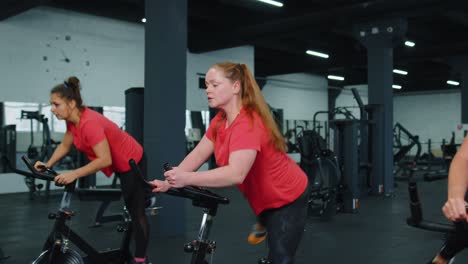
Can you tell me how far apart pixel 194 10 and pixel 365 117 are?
13.2 feet

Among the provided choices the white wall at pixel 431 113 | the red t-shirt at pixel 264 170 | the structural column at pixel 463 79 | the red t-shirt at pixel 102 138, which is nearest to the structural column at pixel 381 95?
the structural column at pixel 463 79

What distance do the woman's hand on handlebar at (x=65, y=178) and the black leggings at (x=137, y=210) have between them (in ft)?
1.79

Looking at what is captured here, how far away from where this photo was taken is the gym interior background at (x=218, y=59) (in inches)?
185

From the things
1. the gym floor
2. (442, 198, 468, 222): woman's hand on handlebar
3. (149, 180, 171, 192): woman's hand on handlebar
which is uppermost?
(149, 180, 171, 192): woman's hand on handlebar

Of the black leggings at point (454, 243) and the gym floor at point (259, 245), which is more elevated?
the black leggings at point (454, 243)

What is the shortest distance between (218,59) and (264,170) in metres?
10.9

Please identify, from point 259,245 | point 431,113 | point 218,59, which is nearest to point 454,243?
point 259,245

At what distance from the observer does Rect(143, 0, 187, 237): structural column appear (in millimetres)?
4949

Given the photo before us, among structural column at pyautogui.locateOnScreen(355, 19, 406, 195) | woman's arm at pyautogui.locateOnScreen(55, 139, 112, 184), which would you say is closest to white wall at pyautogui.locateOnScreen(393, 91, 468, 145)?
structural column at pyautogui.locateOnScreen(355, 19, 406, 195)

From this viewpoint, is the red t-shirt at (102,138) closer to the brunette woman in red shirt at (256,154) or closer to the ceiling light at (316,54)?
the brunette woman in red shirt at (256,154)

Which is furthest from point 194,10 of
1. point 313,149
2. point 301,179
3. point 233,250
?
point 301,179

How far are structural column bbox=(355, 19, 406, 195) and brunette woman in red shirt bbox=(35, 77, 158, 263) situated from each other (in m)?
6.25

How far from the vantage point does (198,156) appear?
73.4 inches

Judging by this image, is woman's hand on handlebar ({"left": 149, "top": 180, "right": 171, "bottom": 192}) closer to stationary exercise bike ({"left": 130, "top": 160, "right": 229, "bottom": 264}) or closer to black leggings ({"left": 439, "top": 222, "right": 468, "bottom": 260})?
stationary exercise bike ({"left": 130, "top": 160, "right": 229, "bottom": 264})
